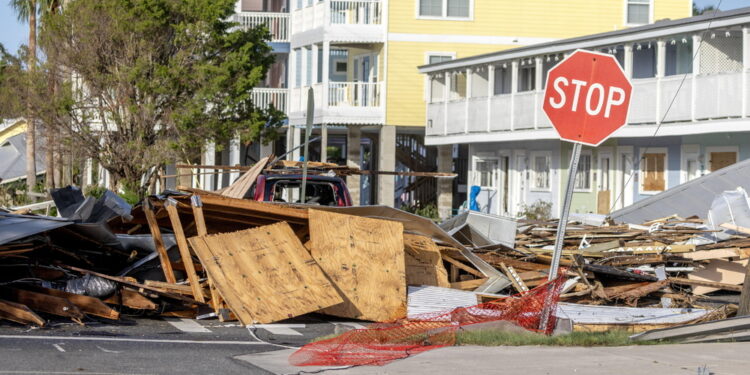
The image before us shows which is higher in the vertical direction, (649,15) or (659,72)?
(649,15)

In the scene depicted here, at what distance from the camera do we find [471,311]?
13.4 m

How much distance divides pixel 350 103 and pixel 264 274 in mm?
33248

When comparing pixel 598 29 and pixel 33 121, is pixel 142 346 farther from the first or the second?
pixel 598 29

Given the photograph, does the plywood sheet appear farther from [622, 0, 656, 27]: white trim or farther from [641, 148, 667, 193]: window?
[622, 0, 656, 27]: white trim

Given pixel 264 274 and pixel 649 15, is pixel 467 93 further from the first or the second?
pixel 264 274

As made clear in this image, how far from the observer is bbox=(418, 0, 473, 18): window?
4662cm

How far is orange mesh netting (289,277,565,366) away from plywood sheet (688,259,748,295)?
4.74m

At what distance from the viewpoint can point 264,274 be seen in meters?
13.8

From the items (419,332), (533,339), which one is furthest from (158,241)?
(533,339)

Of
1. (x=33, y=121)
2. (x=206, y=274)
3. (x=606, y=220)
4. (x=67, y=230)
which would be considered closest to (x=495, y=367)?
(x=206, y=274)

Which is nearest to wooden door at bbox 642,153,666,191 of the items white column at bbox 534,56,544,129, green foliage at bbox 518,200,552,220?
white column at bbox 534,56,544,129

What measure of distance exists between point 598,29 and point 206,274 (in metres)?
34.9

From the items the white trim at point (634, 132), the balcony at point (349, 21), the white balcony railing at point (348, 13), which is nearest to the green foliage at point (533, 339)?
the white trim at point (634, 132)

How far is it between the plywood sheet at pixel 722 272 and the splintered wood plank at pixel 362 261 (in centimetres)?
537
